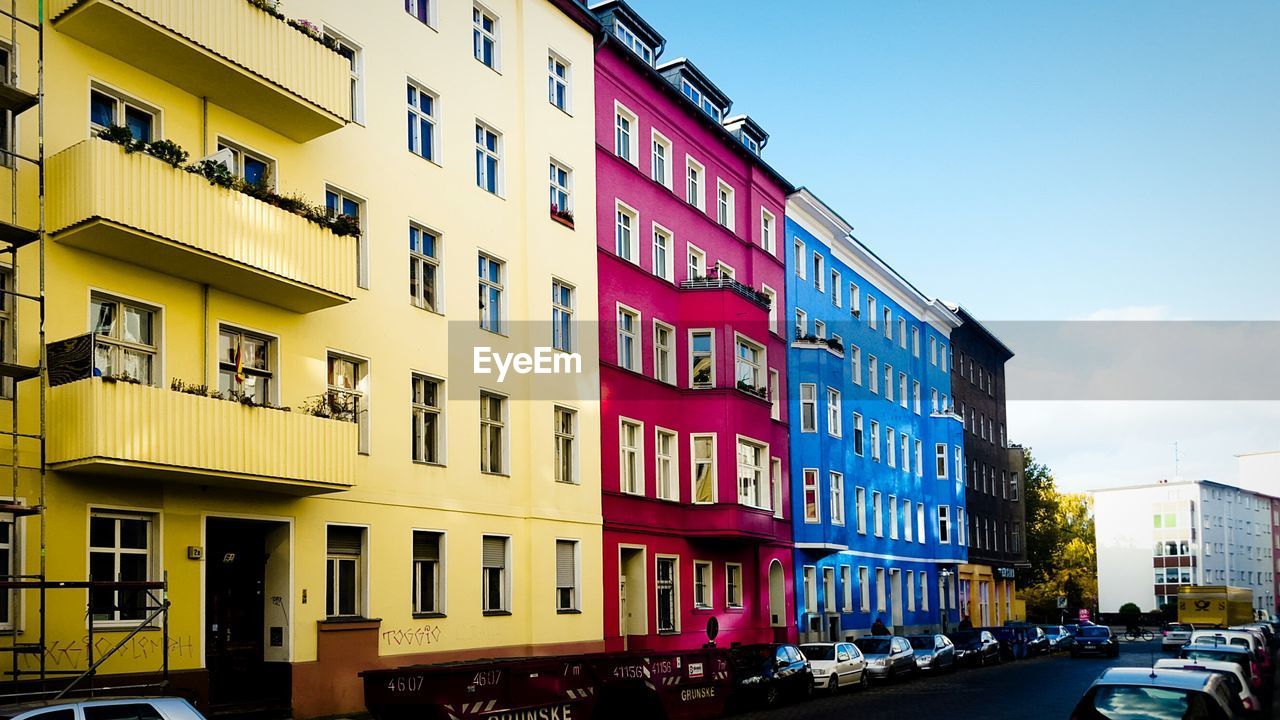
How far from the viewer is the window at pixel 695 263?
125ft

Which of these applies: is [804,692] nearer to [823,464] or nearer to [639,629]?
[639,629]

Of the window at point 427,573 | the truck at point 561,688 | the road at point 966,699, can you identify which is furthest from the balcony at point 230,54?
the road at point 966,699

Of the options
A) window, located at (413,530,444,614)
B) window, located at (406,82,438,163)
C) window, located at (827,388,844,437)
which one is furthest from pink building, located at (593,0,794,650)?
window, located at (406,82,438,163)

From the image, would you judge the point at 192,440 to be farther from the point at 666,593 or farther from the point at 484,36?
the point at 666,593

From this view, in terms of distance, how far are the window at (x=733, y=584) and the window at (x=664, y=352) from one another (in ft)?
20.6

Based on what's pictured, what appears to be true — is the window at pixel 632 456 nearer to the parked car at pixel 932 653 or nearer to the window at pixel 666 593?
the window at pixel 666 593

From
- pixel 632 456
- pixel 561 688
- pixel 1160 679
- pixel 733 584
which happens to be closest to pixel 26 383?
pixel 561 688

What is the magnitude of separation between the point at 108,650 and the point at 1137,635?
278 ft

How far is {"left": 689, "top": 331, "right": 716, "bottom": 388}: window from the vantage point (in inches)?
1437

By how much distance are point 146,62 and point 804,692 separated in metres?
20.0

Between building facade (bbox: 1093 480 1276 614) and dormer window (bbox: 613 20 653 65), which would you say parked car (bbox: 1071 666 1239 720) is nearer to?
dormer window (bbox: 613 20 653 65)

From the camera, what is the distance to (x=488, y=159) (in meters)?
28.8

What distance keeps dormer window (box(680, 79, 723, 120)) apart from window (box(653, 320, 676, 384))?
7589mm

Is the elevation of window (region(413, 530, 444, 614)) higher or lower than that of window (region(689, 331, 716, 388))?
lower
